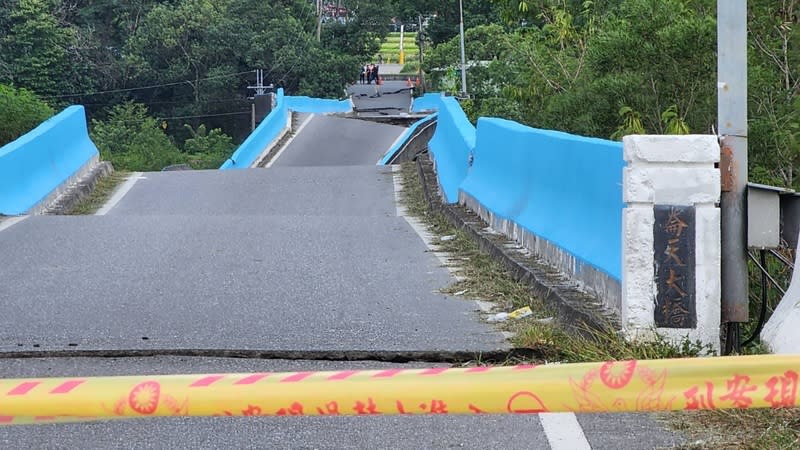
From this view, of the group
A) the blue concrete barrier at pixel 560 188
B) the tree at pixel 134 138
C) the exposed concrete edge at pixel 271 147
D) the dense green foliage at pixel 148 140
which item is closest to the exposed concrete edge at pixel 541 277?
the blue concrete barrier at pixel 560 188

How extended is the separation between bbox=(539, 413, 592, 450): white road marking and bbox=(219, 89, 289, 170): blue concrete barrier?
2798 cm

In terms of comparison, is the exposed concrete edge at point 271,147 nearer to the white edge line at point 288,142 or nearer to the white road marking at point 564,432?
the white edge line at point 288,142


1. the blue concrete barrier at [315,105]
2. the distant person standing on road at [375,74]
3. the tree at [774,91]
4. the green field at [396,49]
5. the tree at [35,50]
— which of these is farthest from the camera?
the green field at [396,49]

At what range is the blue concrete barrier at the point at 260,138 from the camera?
37500 mm

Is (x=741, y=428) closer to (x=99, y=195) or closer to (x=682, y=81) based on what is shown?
(x=682, y=81)

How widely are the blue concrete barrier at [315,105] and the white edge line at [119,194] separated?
28.9m

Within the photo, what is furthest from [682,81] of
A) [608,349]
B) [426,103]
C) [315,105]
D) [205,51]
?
[205,51]

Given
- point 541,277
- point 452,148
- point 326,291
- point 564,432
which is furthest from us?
point 452,148

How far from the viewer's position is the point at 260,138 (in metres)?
41.5

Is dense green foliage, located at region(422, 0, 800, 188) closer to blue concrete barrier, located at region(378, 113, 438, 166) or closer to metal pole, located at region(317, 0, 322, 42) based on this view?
blue concrete barrier, located at region(378, 113, 438, 166)

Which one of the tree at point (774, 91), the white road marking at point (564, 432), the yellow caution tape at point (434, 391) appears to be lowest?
the white road marking at point (564, 432)

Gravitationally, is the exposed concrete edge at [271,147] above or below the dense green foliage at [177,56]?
below

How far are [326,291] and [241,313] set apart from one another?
3.49 ft

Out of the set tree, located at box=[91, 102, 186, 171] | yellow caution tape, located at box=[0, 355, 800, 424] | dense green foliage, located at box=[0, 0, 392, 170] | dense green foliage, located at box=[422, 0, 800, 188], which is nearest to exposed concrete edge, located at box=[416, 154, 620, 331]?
dense green foliage, located at box=[422, 0, 800, 188]
